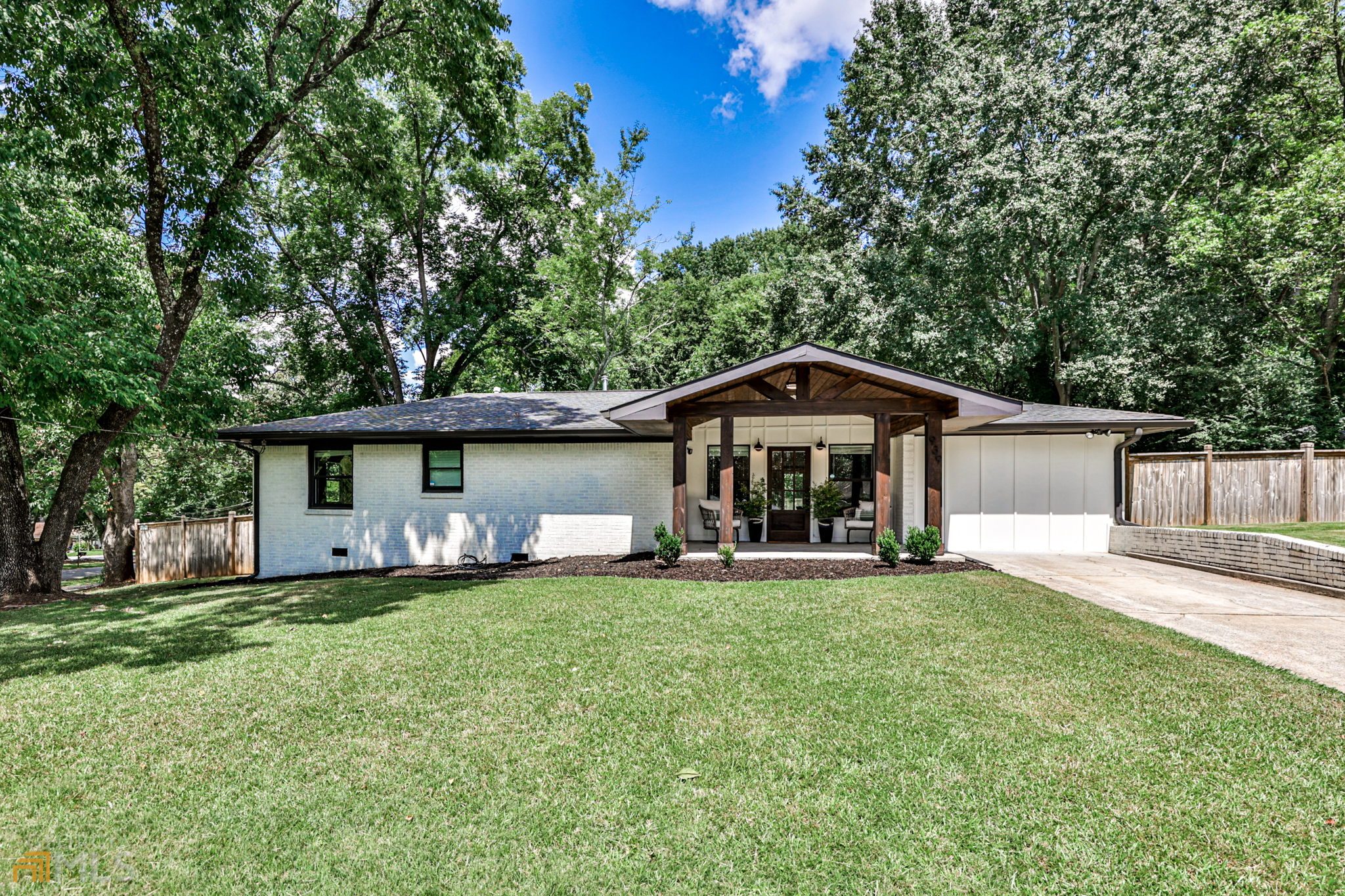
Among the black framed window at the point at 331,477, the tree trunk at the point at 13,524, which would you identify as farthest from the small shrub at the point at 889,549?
the tree trunk at the point at 13,524

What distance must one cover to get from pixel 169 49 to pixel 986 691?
44.7 feet

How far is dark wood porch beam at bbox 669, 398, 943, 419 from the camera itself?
8961 mm

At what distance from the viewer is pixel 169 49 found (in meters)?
8.39

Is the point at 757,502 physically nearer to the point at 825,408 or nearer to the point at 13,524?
the point at 825,408

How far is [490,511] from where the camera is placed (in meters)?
11.4

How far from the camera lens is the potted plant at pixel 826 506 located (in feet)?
37.5

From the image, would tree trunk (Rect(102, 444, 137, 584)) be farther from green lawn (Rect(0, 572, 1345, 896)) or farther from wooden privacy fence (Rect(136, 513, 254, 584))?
green lawn (Rect(0, 572, 1345, 896))

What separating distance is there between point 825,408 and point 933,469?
2095 millimetres

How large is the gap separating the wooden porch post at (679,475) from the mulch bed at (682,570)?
67 cm

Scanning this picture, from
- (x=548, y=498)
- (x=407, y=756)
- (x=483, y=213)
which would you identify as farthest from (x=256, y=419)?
(x=407, y=756)

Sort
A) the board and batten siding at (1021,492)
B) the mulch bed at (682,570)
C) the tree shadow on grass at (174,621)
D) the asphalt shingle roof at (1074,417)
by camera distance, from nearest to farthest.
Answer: the tree shadow on grass at (174,621), the mulch bed at (682,570), the asphalt shingle roof at (1074,417), the board and batten siding at (1021,492)

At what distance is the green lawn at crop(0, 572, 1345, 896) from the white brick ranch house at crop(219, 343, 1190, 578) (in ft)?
18.4

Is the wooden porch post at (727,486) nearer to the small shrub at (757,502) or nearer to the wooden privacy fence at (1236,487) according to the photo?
the small shrub at (757,502)

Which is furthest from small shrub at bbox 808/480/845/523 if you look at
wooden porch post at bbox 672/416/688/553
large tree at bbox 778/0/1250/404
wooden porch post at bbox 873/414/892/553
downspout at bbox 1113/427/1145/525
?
large tree at bbox 778/0/1250/404
